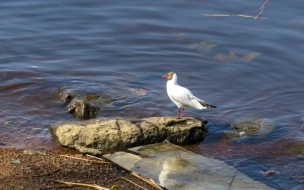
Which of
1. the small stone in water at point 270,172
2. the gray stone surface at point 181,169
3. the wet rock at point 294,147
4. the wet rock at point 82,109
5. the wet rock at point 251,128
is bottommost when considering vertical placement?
the small stone in water at point 270,172

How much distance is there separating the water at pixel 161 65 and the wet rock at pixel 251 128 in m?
0.14

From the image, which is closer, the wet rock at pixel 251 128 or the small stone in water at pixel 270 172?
the small stone in water at pixel 270 172

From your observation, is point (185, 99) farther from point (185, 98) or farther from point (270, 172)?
point (270, 172)

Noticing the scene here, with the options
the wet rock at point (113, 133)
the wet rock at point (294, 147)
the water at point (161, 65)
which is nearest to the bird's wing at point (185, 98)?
the water at point (161, 65)

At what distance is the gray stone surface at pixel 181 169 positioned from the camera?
684 centimetres

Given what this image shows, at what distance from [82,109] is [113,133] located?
1.52 m

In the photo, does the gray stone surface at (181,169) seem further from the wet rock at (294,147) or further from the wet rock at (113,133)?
the wet rock at (294,147)

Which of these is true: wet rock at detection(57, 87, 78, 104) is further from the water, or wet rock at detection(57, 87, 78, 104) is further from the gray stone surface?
the gray stone surface

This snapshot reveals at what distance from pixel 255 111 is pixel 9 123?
3938 mm

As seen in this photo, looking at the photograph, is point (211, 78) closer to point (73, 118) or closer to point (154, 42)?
point (154, 42)

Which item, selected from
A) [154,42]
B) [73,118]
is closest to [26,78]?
[73,118]

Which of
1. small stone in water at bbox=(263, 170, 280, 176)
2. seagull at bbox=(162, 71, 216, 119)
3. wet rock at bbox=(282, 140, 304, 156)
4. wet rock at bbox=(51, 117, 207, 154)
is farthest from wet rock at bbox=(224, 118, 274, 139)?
small stone in water at bbox=(263, 170, 280, 176)

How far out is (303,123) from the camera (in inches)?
373

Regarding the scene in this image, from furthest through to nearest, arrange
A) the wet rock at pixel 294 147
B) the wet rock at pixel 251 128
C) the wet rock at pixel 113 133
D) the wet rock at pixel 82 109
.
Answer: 1. the wet rock at pixel 82 109
2. the wet rock at pixel 251 128
3. the wet rock at pixel 294 147
4. the wet rock at pixel 113 133
